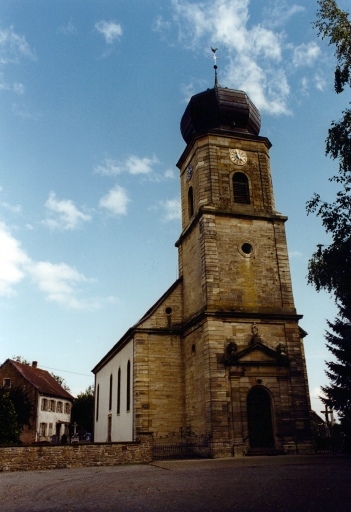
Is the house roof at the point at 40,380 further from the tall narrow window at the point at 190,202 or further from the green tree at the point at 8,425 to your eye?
the tall narrow window at the point at 190,202

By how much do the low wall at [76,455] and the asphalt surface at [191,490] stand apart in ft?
6.86

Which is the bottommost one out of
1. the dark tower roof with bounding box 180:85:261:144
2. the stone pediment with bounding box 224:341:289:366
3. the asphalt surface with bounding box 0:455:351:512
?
the asphalt surface with bounding box 0:455:351:512

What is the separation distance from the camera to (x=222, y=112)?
27.3 m

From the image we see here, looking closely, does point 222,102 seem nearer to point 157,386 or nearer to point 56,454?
point 157,386

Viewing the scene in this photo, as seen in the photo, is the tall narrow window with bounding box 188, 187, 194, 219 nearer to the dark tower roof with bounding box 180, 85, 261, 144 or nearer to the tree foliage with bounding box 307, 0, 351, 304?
the dark tower roof with bounding box 180, 85, 261, 144

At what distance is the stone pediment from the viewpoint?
2172cm

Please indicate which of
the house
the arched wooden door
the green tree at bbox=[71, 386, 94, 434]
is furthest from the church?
the green tree at bbox=[71, 386, 94, 434]

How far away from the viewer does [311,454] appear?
68.5ft

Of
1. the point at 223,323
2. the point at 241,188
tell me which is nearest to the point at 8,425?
the point at 223,323

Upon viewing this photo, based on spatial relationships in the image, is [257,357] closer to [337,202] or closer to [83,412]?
[337,202]

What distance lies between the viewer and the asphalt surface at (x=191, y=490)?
877 centimetres

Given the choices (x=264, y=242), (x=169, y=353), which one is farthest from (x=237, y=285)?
(x=169, y=353)

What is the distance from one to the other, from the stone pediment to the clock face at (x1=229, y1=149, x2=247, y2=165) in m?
10.2

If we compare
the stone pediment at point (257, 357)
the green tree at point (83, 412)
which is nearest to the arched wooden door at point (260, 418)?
the stone pediment at point (257, 357)
